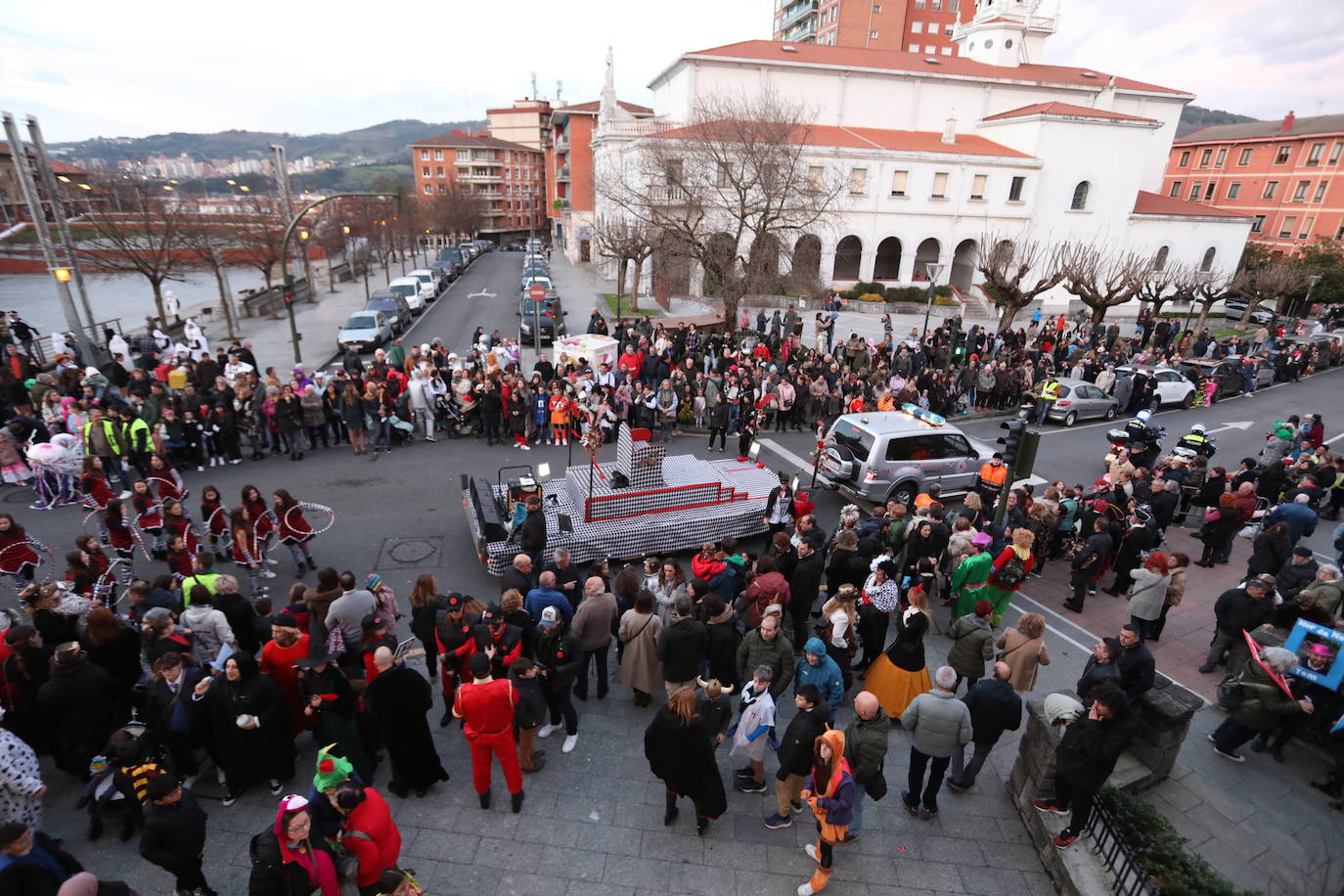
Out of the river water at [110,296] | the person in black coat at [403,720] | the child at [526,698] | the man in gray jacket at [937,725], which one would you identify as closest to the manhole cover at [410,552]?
the person in black coat at [403,720]

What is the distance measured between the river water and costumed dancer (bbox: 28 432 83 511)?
24.3 meters

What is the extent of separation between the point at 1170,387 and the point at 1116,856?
2135 cm

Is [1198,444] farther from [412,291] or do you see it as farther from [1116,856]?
[412,291]

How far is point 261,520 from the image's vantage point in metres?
9.05

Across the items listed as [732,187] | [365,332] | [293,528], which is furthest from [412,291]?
[293,528]

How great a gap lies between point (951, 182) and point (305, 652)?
46.5 meters

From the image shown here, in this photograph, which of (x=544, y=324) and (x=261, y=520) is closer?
(x=261, y=520)

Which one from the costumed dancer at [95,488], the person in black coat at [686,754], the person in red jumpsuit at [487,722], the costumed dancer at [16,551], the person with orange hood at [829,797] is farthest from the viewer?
the costumed dancer at [95,488]

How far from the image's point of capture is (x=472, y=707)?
5289 mm

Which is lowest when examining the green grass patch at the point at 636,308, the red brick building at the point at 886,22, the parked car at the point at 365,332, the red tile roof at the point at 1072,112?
the green grass patch at the point at 636,308

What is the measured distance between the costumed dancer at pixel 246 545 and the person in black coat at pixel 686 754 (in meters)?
6.59

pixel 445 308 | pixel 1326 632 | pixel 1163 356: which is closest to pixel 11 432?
pixel 1326 632

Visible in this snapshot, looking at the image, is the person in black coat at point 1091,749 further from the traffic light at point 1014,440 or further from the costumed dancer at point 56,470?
the costumed dancer at point 56,470

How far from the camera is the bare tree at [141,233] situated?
76.7ft
